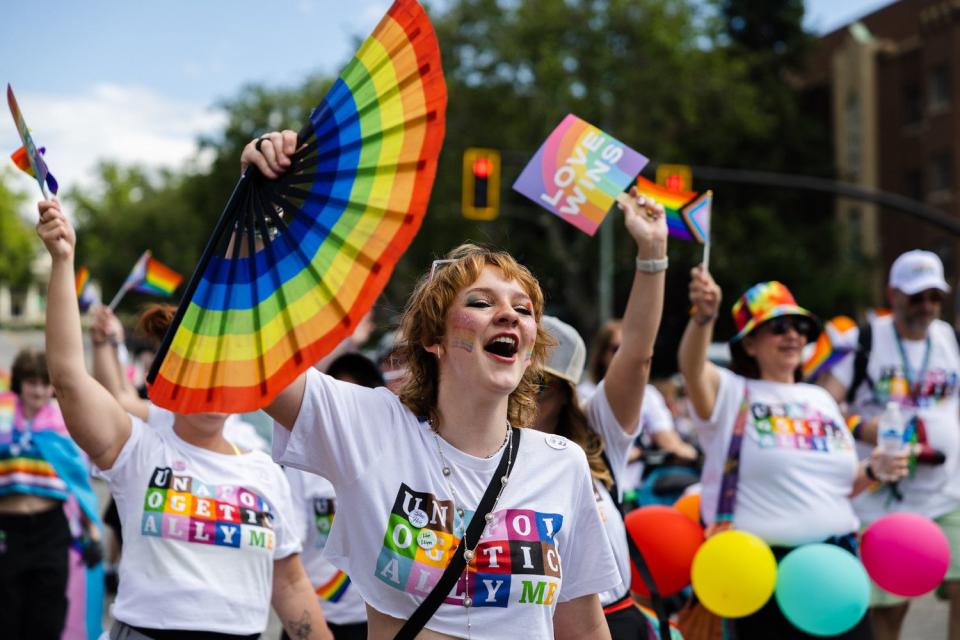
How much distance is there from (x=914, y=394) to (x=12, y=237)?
58.5 meters

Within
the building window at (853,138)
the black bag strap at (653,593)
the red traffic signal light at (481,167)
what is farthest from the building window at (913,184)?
the black bag strap at (653,593)

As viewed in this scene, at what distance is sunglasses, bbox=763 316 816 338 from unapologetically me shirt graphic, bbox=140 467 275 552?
2.44 m

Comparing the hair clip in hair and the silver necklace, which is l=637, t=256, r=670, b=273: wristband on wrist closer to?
the hair clip in hair

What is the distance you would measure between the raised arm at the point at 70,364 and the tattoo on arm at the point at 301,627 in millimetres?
810

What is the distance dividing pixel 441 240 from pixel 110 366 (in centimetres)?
3157

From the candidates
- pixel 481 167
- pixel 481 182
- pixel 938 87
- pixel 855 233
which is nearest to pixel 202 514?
pixel 481 167

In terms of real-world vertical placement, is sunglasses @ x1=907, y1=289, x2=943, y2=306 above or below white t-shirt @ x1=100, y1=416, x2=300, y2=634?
above

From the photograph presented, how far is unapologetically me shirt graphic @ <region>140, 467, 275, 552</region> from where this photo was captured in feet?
11.9

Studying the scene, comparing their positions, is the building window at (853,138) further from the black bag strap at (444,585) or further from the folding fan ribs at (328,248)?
the folding fan ribs at (328,248)

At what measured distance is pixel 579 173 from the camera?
4.06m

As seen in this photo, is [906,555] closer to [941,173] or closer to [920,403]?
[920,403]

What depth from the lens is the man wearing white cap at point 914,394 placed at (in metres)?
5.98

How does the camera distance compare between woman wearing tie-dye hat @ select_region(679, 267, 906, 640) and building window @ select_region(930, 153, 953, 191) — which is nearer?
woman wearing tie-dye hat @ select_region(679, 267, 906, 640)

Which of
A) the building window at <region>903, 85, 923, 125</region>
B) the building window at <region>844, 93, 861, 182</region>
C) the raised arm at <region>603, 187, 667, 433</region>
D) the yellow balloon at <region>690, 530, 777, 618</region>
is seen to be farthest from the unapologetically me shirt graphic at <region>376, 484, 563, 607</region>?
the building window at <region>844, 93, 861, 182</region>
